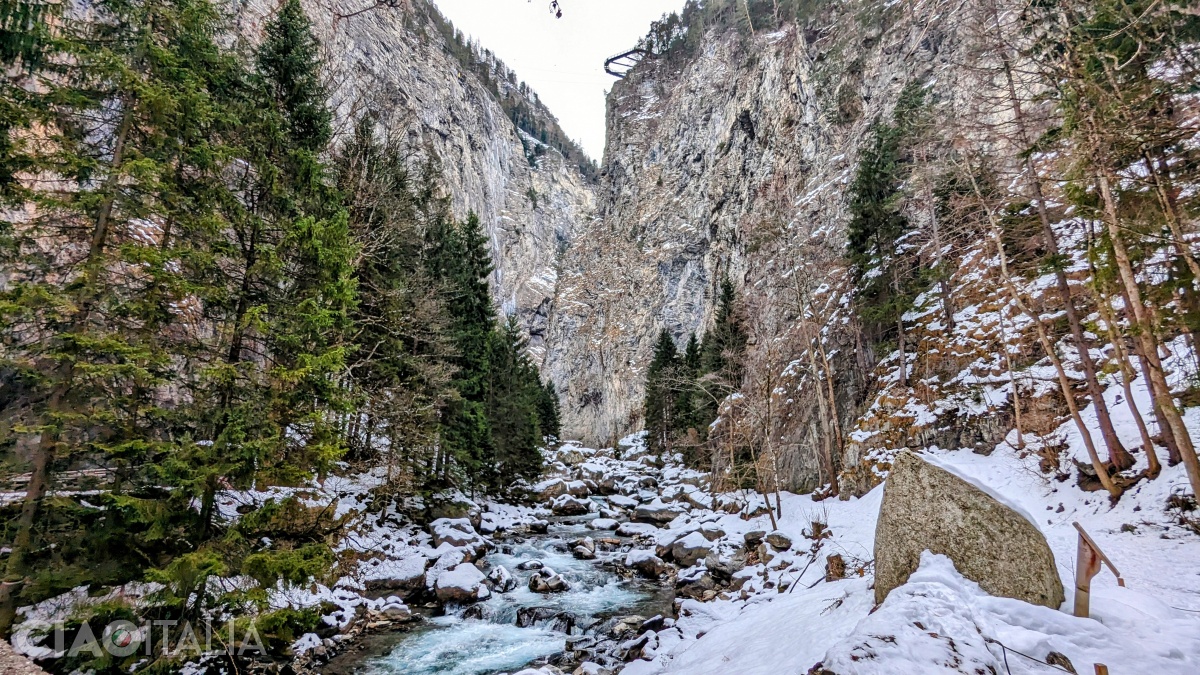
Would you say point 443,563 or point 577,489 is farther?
point 577,489

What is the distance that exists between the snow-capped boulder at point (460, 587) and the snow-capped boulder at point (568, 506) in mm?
15424

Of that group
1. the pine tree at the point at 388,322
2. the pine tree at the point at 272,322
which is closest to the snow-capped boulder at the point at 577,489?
the pine tree at the point at 388,322

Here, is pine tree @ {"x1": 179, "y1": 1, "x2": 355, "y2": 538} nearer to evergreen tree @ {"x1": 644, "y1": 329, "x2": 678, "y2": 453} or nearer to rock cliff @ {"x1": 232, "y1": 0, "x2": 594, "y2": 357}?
rock cliff @ {"x1": 232, "y1": 0, "x2": 594, "y2": 357}

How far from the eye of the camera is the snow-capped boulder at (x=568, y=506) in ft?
95.1

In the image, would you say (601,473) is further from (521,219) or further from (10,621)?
(521,219)

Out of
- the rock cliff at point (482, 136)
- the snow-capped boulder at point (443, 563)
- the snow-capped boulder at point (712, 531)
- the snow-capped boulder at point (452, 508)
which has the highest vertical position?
the rock cliff at point (482, 136)

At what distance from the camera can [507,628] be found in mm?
11453

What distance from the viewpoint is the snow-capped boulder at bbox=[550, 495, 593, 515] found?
28984mm

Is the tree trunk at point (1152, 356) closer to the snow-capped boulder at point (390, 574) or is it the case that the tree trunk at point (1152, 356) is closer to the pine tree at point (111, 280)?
the pine tree at point (111, 280)

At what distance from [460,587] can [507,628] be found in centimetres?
216

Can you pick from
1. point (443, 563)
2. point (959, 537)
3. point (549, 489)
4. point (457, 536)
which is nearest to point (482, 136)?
point (549, 489)

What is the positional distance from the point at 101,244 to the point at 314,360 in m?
3.39

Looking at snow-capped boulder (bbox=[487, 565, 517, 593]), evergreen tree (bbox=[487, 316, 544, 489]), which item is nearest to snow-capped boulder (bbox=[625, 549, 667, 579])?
snow-capped boulder (bbox=[487, 565, 517, 593])

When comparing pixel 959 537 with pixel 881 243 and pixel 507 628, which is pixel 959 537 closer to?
pixel 507 628
